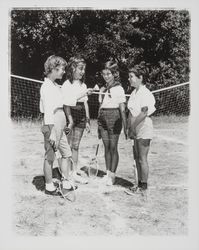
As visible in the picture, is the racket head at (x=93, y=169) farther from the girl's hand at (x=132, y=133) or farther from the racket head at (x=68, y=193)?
the girl's hand at (x=132, y=133)

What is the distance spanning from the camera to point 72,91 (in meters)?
3.66

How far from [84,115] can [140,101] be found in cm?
52

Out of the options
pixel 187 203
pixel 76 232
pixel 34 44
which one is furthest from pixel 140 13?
pixel 76 232

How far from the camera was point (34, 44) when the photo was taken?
12.3 ft

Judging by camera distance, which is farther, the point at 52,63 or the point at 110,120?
the point at 110,120

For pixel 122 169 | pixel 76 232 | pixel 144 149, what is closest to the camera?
pixel 76 232

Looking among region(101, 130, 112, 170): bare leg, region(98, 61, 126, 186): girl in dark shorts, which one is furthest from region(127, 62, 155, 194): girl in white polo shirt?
region(101, 130, 112, 170): bare leg

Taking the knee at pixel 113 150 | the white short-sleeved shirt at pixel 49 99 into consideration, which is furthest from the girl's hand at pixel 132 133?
the white short-sleeved shirt at pixel 49 99

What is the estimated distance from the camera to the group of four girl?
3436 mm

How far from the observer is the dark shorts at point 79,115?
3695mm

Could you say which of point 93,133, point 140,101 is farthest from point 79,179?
point 140,101

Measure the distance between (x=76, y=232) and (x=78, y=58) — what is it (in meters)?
1.39

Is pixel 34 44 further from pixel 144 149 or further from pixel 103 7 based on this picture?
pixel 144 149

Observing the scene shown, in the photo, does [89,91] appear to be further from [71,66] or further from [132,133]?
[132,133]
